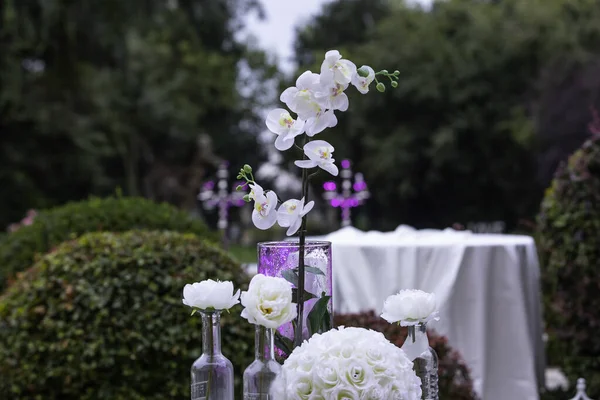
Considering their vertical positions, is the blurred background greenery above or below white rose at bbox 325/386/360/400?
above

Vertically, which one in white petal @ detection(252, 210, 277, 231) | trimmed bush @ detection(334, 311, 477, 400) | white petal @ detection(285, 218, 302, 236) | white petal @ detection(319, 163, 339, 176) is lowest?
trimmed bush @ detection(334, 311, 477, 400)

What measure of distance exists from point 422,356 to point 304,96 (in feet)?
1.79

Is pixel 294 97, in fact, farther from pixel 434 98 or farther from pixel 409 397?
pixel 434 98

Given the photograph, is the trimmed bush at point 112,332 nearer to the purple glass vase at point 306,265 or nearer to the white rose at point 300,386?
the purple glass vase at point 306,265

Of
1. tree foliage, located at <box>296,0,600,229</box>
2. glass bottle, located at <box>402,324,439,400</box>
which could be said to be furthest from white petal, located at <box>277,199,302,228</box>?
tree foliage, located at <box>296,0,600,229</box>

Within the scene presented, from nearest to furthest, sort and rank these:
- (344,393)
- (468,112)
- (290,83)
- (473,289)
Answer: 1. (344,393)
2. (473,289)
3. (468,112)
4. (290,83)

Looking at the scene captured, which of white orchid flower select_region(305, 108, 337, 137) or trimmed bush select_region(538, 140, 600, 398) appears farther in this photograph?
trimmed bush select_region(538, 140, 600, 398)

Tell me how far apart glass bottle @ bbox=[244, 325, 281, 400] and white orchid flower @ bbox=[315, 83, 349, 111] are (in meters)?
0.42

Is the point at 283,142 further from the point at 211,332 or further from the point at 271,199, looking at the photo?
the point at 211,332

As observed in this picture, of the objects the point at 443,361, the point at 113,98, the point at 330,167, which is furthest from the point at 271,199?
the point at 113,98

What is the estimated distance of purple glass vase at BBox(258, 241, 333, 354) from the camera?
1434 millimetres

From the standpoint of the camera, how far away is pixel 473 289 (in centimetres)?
447

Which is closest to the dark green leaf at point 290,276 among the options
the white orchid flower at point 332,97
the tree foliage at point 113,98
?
the white orchid flower at point 332,97

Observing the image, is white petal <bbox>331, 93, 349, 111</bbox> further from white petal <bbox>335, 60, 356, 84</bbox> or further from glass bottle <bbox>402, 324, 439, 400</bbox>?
→ glass bottle <bbox>402, 324, 439, 400</bbox>
